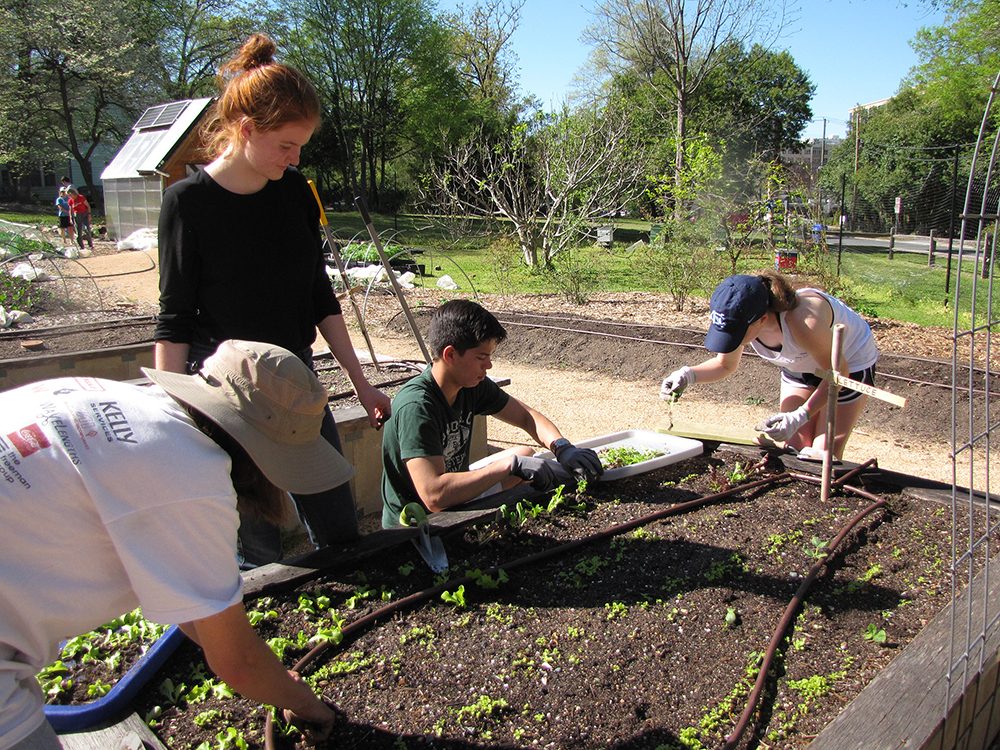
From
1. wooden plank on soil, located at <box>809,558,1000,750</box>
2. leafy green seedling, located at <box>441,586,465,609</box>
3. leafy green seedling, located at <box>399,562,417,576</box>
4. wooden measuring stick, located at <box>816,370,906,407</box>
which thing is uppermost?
wooden measuring stick, located at <box>816,370,906,407</box>

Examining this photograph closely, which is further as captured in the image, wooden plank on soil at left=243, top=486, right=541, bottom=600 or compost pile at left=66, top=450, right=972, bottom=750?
wooden plank on soil at left=243, top=486, right=541, bottom=600

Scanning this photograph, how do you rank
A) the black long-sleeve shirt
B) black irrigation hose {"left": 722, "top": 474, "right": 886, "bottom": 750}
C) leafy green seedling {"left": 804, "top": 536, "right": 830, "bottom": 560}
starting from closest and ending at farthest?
black irrigation hose {"left": 722, "top": 474, "right": 886, "bottom": 750} < the black long-sleeve shirt < leafy green seedling {"left": 804, "top": 536, "right": 830, "bottom": 560}

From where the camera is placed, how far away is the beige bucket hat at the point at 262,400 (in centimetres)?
113

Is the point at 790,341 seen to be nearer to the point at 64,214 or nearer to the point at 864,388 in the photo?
the point at 864,388

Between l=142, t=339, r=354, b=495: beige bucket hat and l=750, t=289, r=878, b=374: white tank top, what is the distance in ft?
7.88

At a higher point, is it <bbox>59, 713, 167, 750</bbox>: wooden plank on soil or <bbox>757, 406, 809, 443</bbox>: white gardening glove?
<bbox>757, 406, 809, 443</bbox>: white gardening glove

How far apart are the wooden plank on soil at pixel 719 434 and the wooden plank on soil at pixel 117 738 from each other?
2435 millimetres

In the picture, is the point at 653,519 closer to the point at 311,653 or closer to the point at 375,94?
the point at 311,653

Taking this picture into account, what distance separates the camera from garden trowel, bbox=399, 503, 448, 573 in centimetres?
209

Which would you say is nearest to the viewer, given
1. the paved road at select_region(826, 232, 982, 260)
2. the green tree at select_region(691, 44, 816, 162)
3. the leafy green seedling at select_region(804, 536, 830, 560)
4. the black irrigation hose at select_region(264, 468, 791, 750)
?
the black irrigation hose at select_region(264, 468, 791, 750)

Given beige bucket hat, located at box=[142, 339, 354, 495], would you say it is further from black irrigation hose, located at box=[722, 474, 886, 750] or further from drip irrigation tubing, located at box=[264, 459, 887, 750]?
black irrigation hose, located at box=[722, 474, 886, 750]

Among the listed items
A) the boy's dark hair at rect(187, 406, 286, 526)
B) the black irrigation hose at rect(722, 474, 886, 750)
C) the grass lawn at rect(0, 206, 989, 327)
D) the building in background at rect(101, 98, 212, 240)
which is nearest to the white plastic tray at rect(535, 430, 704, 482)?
the black irrigation hose at rect(722, 474, 886, 750)

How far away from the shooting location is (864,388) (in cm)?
234

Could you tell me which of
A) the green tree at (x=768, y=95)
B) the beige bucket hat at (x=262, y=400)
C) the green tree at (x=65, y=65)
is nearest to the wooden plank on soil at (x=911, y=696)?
the beige bucket hat at (x=262, y=400)
